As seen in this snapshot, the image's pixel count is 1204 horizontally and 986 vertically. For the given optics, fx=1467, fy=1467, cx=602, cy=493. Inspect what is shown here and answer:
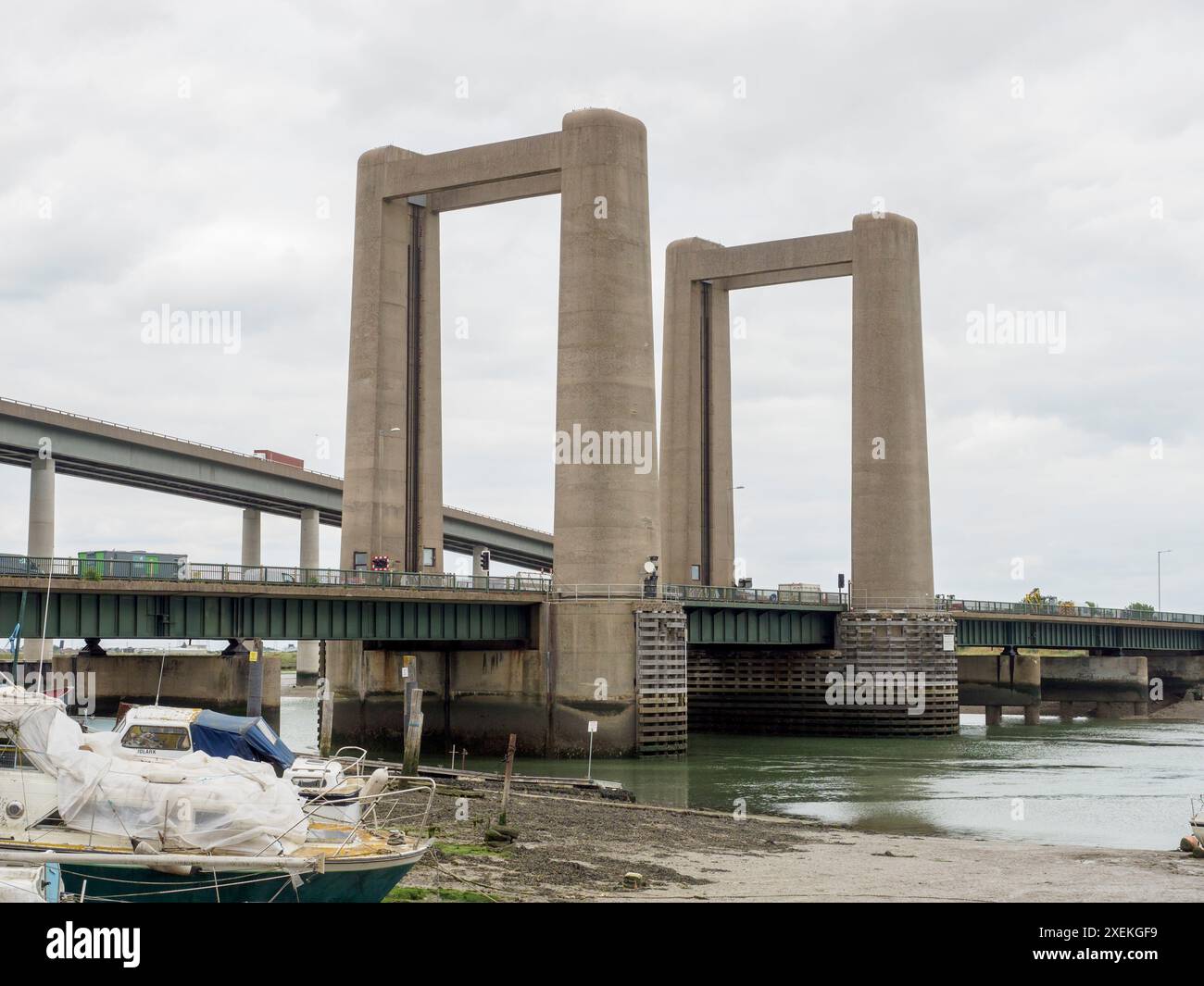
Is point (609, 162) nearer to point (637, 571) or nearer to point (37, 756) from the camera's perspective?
point (637, 571)

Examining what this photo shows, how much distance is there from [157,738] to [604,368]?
4636 centimetres

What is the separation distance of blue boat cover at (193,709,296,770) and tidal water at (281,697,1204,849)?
21674mm

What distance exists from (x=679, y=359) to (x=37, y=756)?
86844 millimetres

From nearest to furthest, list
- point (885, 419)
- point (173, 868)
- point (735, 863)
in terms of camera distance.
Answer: point (173, 868) → point (735, 863) → point (885, 419)

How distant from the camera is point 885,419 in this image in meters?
99.8

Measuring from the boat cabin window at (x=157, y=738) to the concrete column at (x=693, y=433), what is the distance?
77308mm

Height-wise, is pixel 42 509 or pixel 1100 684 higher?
pixel 42 509

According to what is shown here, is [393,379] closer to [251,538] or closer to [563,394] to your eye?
[563,394]

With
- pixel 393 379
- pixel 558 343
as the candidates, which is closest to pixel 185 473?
pixel 393 379

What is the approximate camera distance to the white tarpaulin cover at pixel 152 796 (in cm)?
2408

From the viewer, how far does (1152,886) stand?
1326 inches

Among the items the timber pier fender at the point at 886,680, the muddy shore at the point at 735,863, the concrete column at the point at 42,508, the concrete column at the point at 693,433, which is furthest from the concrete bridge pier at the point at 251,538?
the muddy shore at the point at 735,863

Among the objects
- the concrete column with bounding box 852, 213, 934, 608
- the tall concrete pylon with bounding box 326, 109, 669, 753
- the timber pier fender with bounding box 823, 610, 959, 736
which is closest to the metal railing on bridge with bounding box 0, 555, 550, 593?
the tall concrete pylon with bounding box 326, 109, 669, 753
